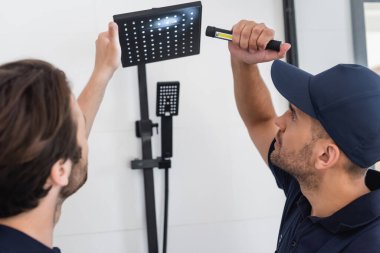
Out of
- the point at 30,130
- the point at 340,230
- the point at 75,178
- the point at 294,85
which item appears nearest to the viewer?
the point at 30,130

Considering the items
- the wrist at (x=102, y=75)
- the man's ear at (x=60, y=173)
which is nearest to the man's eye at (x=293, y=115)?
the wrist at (x=102, y=75)

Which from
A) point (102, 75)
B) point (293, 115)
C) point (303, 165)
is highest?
point (102, 75)

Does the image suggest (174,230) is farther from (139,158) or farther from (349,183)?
(349,183)

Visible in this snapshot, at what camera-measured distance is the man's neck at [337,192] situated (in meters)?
0.98

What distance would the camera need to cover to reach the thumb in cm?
101

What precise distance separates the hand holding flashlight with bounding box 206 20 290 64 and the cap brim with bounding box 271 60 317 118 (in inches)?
1.4

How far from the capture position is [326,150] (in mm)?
968

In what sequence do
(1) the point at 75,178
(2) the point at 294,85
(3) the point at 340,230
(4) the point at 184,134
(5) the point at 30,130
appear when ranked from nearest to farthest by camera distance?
(5) the point at 30,130 < (1) the point at 75,178 < (3) the point at 340,230 < (2) the point at 294,85 < (4) the point at 184,134

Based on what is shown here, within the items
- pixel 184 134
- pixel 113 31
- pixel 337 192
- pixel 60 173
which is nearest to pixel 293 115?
pixel 337 192

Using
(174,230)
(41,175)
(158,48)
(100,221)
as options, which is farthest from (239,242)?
(41,175)

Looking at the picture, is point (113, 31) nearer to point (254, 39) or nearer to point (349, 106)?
point (254, 39)

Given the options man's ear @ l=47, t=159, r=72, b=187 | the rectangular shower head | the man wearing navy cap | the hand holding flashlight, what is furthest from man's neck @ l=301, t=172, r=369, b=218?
man's ear @ l=47, t=159, r=72, b=187

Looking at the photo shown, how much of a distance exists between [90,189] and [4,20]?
0.55 metres

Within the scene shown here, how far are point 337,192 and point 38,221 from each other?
0.67 meters
